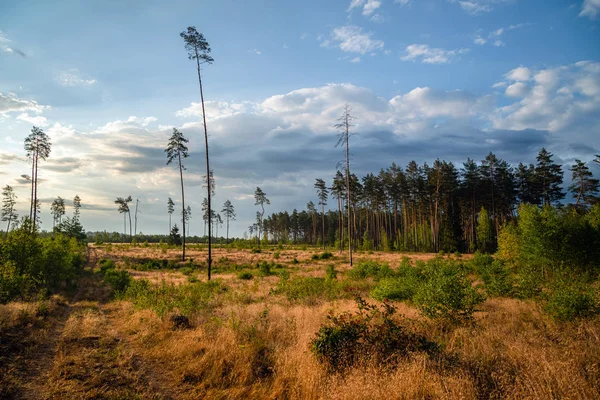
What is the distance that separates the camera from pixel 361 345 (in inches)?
276

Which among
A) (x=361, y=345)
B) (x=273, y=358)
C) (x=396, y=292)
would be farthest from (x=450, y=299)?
(x=273, y=358)

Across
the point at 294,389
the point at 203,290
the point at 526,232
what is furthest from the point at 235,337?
the point at 526,232

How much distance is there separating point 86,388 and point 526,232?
2512cm

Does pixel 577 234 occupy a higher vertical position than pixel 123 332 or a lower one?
higher

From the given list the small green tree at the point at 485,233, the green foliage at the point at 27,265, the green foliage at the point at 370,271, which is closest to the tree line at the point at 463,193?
the small green tree at the point at 485,233

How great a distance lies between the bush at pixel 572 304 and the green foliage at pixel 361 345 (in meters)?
6.05

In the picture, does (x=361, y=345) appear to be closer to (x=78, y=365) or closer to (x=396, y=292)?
(x=78, y=365)

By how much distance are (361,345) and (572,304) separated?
7891 millimetres

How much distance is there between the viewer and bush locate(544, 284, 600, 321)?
939 cm

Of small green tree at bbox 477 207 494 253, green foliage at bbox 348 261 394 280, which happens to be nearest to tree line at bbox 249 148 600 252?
small green tree at bbox 477 207 494 253

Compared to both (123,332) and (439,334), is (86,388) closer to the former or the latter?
(123,332)

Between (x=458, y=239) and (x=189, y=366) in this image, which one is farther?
(x=458, y=239)

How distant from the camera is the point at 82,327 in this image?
10.8 m

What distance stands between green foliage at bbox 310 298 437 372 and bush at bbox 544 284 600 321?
19.8 ft
